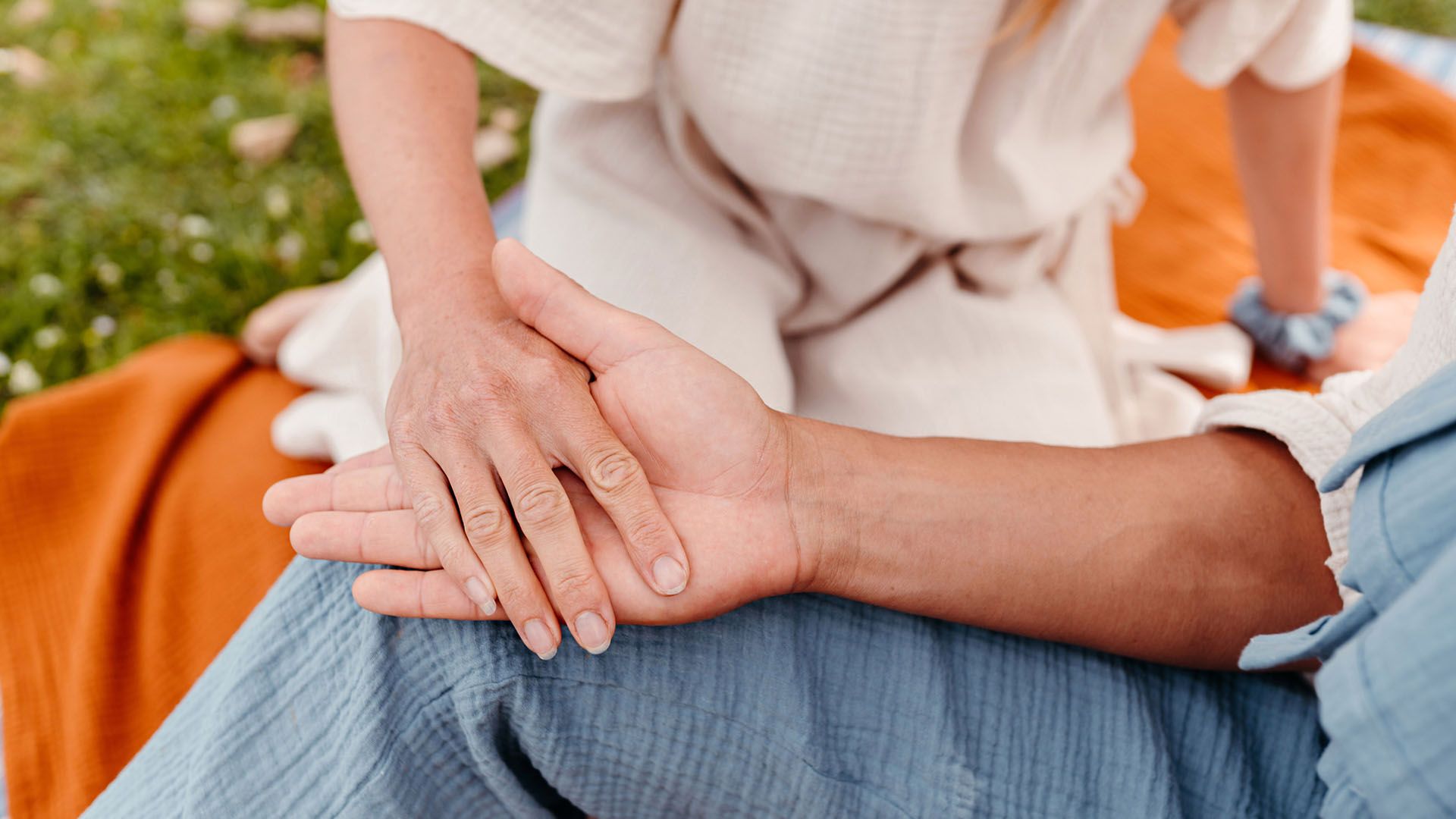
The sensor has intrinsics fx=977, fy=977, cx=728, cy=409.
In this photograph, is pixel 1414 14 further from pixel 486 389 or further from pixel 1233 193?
pixel 486 389

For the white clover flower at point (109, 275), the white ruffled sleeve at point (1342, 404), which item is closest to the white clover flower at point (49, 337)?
the white clover flower at point (109, 275)

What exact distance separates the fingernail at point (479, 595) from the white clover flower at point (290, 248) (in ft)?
4.29

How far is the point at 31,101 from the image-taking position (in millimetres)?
2039

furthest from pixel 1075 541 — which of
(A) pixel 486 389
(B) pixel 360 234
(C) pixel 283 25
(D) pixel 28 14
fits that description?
(D) pixel 28 14

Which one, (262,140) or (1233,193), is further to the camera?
(262,140)

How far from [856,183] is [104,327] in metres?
1.41

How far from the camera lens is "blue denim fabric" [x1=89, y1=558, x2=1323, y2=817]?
691 mm

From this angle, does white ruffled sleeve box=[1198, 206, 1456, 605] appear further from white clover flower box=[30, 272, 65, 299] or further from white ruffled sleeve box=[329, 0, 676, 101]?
white clover flower box=[30, 272, 65, 299]

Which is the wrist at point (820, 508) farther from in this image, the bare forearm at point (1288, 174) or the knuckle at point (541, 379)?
the bare forearm at point (1288, 174)

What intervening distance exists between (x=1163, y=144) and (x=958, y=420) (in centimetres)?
107

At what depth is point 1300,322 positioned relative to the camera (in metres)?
1.35

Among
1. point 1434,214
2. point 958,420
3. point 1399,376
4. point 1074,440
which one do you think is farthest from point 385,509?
point 1434,214

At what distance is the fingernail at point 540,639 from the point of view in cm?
67

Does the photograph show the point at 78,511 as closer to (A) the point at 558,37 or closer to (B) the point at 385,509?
(B) the point at 385,509
